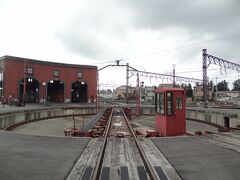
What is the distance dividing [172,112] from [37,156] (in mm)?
8465

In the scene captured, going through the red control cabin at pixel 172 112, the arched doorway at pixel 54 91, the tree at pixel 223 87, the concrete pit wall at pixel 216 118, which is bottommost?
the concrete pit wall at pixel 216 118

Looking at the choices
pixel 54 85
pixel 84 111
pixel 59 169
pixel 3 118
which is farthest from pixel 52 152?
pixel 54 85

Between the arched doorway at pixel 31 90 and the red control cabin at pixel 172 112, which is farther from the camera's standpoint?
the arched doorway at pixel 31 90

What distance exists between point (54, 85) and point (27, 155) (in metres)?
64.5

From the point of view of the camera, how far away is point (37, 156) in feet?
25.7

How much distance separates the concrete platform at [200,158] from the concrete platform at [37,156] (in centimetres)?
299

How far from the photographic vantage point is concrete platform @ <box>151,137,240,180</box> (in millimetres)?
6172

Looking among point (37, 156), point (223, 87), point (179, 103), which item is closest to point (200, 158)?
point (37, 156)

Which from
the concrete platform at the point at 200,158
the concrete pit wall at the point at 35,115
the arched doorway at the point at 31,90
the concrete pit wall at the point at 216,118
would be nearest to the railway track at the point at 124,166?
the concrete platform at the point at 200,158

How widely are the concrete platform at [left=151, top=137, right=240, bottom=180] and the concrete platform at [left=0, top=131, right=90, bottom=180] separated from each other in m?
2.99

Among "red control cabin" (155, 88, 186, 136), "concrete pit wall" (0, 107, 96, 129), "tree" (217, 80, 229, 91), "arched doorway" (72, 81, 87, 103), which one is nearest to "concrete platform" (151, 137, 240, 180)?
"red control cabin" (155, 88, 186, 136)

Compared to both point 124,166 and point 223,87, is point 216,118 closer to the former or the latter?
point 124,166

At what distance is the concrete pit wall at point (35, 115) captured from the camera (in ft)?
71.2

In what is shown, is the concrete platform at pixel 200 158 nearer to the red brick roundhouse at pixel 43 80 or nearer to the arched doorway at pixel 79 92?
the red brick roundhouse at pixel 43 80
